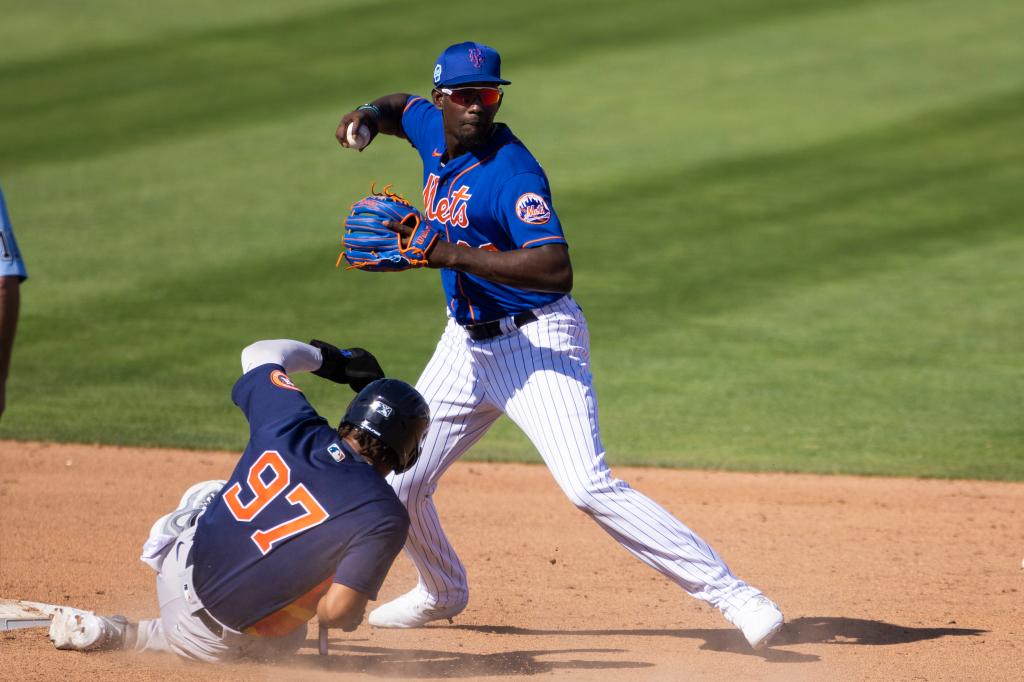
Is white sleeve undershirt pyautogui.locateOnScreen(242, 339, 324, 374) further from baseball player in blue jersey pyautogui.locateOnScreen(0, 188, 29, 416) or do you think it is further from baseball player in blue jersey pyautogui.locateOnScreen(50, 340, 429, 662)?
baseball player in blue jersey pyautogui.locateOnScreen(0, 188, 29, 416)

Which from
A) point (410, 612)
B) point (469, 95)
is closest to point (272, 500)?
point (410, 612)

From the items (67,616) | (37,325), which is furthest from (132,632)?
(37,325)

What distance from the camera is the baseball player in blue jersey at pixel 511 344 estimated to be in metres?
4.27

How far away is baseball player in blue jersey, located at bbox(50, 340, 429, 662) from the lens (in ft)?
12.2

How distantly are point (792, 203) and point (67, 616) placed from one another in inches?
320

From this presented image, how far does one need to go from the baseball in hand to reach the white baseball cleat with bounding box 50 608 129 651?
1.82m

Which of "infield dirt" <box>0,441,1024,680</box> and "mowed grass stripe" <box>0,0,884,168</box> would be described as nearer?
"infield dirt" <box>0,441,1024,680</box>

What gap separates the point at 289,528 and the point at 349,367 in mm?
803

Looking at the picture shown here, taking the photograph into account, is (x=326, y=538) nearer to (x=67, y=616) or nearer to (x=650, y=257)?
(x=67, y=616)

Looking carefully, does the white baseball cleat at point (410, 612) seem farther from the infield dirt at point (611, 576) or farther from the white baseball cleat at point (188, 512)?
the white baseball cleat at point (188, 512)

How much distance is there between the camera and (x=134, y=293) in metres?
9.40

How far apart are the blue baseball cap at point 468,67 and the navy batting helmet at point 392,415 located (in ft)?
3.68

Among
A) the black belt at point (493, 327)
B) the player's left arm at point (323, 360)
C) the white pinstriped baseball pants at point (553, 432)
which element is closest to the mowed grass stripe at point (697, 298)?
the white pinstriped baseball pants at point (553, 432)

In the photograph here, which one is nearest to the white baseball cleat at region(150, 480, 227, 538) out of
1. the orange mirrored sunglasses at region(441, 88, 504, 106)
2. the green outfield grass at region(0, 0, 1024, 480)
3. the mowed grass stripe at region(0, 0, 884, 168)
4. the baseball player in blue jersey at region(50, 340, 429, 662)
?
the baseball player in blue jersey at region(50, 340, 429, 662)
